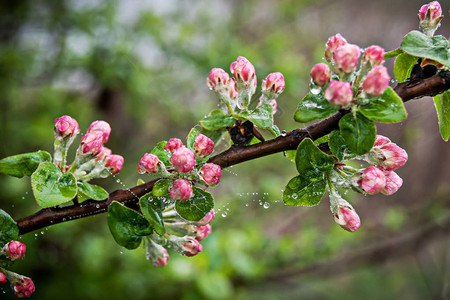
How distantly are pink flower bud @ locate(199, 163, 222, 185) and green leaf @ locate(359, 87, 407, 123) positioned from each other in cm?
21

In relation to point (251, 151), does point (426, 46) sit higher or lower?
higher

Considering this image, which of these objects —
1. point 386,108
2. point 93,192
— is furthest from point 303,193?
point 93,192

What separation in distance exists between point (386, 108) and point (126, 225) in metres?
0.39

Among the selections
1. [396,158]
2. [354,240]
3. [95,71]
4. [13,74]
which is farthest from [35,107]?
[396,158]

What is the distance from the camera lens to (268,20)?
305cm

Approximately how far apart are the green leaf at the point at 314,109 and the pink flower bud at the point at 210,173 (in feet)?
0.43

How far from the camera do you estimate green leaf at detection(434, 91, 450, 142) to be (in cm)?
57

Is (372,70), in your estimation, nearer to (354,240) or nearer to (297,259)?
(297,259)

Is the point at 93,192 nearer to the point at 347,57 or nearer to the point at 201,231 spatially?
the point at 201,231

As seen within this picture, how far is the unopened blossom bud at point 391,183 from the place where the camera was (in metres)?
0.57

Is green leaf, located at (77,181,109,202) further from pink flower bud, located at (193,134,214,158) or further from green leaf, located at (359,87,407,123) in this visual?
green leaf, located at (359,87,407,123)

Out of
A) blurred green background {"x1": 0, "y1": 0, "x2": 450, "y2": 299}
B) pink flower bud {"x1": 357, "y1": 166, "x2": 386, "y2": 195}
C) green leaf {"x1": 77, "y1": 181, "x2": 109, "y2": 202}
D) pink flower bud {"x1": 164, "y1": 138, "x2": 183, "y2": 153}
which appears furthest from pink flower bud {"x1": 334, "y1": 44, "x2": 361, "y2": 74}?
blurred green background {"x1": 0, "y1": 0, "x2": 450, "y2": 299}

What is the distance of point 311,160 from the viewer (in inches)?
21.1

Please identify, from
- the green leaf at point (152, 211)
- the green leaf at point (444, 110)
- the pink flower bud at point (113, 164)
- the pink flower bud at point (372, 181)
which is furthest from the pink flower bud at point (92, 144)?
the green leaf at point (444, 110)
